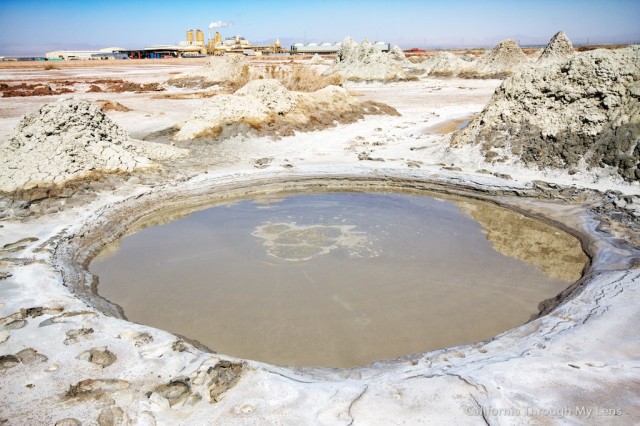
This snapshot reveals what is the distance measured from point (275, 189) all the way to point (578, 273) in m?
4.93

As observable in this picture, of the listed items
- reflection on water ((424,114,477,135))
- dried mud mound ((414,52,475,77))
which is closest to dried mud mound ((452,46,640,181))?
reflection on water ((424,114,477,135))

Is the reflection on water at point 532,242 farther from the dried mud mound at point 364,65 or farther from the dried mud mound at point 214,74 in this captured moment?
the dried mud mound at point 364,65

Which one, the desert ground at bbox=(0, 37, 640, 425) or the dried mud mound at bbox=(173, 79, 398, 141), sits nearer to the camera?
the desert ground at bbox=(0, 37, 640, 425)

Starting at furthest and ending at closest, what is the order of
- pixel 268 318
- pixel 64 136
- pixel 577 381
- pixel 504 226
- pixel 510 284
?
pixel 64 136, pixel 504 226, pixel 510 284, pixel 268 318, pixel 577 381

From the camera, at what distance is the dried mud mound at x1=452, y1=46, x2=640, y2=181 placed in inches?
299

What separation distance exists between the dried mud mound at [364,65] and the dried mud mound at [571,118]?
66.8 ft

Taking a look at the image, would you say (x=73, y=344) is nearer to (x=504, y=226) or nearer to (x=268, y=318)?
(x=268, y=318)

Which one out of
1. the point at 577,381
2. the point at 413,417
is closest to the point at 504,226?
the point at 577,381

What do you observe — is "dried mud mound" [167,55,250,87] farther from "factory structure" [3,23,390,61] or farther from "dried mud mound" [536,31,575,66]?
"factory structure" [3,23,390,61]

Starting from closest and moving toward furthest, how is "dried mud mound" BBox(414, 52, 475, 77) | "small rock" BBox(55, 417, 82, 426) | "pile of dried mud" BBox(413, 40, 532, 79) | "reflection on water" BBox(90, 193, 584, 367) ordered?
"small rock" BBox(55, 417, 82, 426) → "reflection on water" BBox(90, 193, 584, 367) → "pile of dried mud" BBox(413, 40, 532, 79) → "dried mud mound" BBox(414, 52, 475, 77)

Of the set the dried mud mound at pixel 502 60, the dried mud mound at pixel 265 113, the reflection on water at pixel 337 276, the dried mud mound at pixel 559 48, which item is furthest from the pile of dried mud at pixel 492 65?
the reflection on water at pixel 337 276

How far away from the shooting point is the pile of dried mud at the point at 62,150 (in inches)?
278

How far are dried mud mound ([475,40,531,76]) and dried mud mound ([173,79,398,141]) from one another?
73.4 feet

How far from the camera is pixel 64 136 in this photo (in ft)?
24.8
